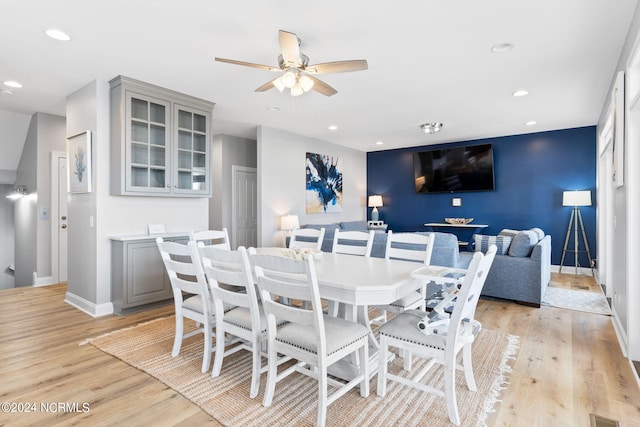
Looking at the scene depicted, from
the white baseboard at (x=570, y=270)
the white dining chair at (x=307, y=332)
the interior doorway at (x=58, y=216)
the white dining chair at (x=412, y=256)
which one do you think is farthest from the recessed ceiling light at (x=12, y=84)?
the white baseboard at (x=570, y=270)

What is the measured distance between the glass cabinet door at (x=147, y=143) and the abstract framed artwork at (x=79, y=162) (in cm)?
46

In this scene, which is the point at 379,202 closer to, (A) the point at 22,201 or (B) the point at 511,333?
(B) the point at 511,333

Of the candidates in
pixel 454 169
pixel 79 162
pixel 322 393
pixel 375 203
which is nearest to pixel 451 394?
pixel 322 393

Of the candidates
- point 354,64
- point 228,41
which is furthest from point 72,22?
point 354,64

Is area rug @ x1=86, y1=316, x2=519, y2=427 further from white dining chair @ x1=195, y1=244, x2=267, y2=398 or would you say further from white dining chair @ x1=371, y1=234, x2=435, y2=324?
white dining chair @ x1=371, y1=234, x2=435, y2=324

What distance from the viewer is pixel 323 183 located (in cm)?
684

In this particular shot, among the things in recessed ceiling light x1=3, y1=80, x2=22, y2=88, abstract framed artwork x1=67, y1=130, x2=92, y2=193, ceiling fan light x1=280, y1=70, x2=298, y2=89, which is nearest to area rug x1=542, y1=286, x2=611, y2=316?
ceiling fan light x1=280, y1=70, x2=298, y2=89

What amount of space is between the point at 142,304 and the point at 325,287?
9.05 ft

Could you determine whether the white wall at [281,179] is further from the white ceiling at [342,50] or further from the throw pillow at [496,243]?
the throw pillow at [496,243]

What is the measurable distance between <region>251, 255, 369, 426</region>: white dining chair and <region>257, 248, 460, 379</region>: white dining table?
0.16m

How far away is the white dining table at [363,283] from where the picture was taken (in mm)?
1816

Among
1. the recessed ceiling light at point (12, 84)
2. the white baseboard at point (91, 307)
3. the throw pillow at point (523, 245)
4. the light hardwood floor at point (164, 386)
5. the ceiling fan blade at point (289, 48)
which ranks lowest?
the light hardwood floor at point (164, 386)

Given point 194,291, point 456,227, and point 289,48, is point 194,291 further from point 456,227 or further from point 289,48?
point 456,227

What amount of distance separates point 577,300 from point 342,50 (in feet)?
13.4
